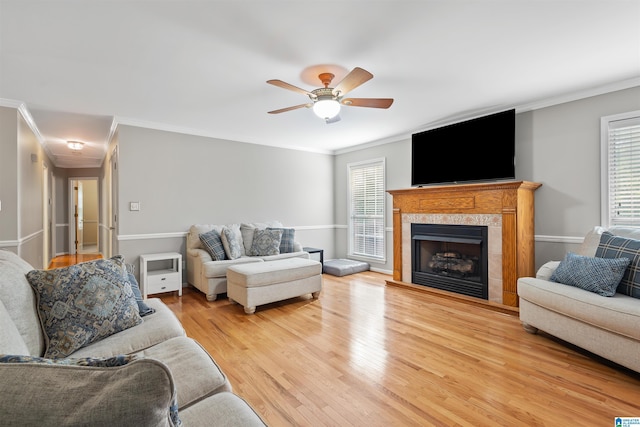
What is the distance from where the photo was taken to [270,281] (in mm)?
3678

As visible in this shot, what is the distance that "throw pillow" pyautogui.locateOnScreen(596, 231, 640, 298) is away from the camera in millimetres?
2461

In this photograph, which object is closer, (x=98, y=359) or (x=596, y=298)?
(x=98, y=359)

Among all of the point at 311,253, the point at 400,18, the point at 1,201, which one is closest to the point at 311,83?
the point at 400,18

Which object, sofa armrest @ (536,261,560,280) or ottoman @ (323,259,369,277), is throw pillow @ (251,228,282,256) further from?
sofa armrest @ (536,261,560,280)

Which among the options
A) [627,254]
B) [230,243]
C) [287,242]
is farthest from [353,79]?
[287,242]

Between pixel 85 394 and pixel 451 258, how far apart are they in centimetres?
445

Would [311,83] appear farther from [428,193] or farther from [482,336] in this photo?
[482,336]

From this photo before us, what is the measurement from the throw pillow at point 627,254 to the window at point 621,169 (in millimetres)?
607

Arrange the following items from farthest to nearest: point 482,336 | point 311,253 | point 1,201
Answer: point 311,253
point 1,201
point 482,336

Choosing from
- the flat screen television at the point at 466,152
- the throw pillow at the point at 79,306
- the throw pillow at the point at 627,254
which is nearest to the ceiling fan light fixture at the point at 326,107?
the throw pillow at the point at 79,306

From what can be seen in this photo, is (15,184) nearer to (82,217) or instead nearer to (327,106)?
(327,106)

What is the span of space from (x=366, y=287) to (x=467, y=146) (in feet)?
8.05

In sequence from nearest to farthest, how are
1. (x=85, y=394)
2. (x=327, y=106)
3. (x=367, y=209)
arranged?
(x=85, y=394) → (x=327, y=106) → (x=367, y=209)

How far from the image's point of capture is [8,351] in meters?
1.05
